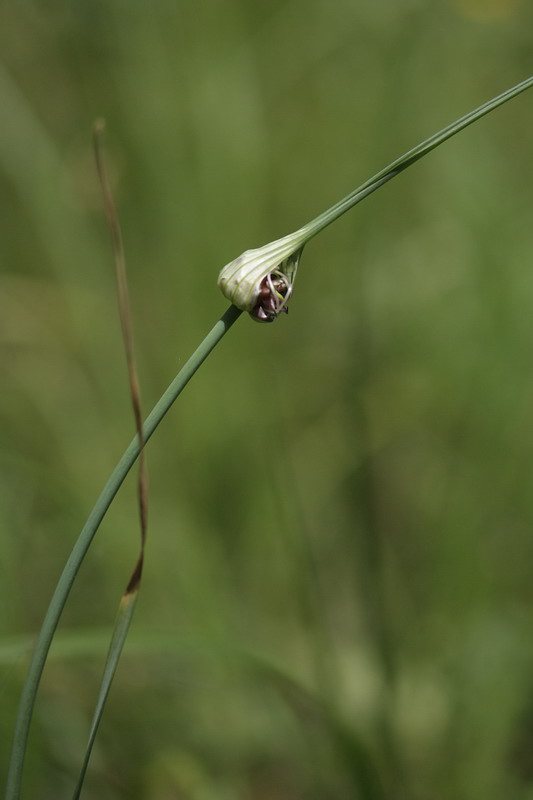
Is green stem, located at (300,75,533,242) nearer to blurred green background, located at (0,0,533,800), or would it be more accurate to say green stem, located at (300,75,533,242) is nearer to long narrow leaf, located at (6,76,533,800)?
long narrow leaf, located at (6,76,533,800)

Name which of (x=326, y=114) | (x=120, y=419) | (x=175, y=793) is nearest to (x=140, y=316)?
(x=120, y=419)

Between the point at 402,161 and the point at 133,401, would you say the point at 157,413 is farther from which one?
the point at 402,161

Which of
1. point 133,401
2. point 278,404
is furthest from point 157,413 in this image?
point 278,404

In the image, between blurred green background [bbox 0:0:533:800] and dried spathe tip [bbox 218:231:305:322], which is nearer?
dried spathe tip [bbox 218:231:305:322]

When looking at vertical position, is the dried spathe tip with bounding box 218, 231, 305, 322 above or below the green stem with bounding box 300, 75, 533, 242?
below

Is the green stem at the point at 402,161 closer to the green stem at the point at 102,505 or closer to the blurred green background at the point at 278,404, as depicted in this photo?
the green stem at the point at 102,505

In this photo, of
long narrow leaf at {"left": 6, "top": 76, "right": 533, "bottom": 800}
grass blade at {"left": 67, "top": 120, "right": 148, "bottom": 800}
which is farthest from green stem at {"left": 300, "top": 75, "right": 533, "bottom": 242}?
grass blade at {"left": 67, "top": 120, "right": 148, "bottom": 800}

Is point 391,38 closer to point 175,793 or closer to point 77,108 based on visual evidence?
point 77,108
